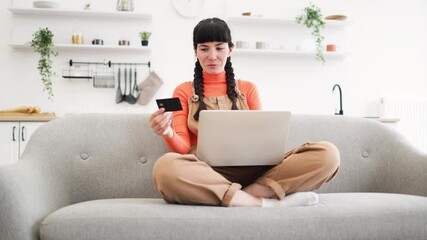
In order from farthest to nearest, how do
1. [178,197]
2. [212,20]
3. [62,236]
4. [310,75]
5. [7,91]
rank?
[310,75]
[7,91]
[212,20]
[178,197]
[62,236]

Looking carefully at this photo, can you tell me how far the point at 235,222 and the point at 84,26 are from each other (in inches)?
132

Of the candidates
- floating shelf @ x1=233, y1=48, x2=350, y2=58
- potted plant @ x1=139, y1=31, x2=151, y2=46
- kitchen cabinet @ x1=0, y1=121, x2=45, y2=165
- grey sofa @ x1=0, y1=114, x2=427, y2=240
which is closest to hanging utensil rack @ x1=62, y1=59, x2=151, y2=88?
potted plant @ x1=139, y1=31, x2=151, y2=46

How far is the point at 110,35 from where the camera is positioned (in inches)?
162

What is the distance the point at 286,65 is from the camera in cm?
437

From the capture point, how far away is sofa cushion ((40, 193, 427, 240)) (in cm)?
125

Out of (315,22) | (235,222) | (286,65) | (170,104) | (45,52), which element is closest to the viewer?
(235,222)

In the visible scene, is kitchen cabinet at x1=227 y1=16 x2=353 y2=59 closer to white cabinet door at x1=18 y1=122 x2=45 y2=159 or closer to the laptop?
white cabinet door at x1=18 y1=122 x2=45 y2=159

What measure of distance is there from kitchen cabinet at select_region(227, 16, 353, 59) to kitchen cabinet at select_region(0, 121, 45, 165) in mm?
2133

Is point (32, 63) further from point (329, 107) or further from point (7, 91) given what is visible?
point (329, 107)

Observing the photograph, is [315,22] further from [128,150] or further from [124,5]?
[128,150]

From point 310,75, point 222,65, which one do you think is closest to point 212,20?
point 222,65

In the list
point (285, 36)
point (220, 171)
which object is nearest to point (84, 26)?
point (285, 36)

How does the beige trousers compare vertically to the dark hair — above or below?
below

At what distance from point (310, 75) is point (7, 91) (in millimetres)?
3050
